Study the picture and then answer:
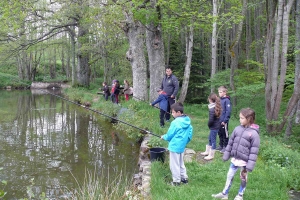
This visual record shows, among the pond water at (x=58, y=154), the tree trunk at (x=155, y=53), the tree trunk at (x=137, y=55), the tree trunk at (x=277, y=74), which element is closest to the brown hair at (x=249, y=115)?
the pond water at (x=58, y=154)

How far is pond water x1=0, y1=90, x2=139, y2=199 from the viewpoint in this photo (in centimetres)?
613

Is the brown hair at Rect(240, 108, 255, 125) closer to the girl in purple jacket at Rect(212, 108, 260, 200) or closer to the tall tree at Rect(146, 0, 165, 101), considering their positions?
the girl in purple jacket at Rect(212, 108, 260, 200)

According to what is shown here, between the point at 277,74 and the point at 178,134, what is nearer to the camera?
the point at 178,134

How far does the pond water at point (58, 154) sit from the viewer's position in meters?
6.13

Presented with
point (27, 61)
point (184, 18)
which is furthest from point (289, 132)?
point (27, 61)

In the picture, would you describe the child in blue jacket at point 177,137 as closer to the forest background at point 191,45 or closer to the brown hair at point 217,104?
the brown hair at point 217,104

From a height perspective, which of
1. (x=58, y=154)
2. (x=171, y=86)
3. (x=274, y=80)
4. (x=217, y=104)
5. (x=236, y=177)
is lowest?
(x=58, y=154)

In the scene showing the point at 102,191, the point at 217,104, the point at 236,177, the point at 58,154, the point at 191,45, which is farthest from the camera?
the point at 191,45

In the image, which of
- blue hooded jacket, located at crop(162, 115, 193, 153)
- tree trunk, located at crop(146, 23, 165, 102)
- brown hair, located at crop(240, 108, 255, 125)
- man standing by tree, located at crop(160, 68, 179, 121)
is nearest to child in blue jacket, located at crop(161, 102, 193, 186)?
blue hooded jacket, located at crop(162, 115, 193, 153)

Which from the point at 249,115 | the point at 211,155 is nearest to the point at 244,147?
the point at 249,115

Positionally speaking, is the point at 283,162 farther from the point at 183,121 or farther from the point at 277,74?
the point at 277,74

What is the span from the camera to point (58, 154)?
26.6 ft

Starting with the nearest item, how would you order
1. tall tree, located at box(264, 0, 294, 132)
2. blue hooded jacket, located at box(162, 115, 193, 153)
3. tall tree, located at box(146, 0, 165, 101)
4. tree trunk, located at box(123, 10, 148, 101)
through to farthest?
blue hooded jacket, located at box(162, 115, 193, 153), tall tree, located at box(264, 0, 294, 132), tall tree, located at box(146, 0, 165, 101), tree trunk, located at box(123, 10, 148, 101)

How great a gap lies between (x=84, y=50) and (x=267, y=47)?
1550 centimetres
